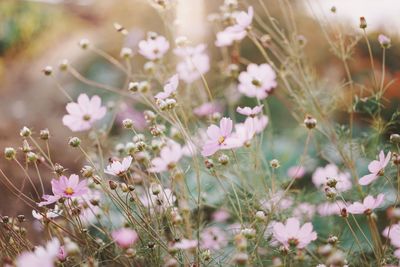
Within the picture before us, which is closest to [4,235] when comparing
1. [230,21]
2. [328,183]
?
[328,183]

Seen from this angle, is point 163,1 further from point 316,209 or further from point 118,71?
point 118,71

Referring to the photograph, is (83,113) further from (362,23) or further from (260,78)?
(362,23)

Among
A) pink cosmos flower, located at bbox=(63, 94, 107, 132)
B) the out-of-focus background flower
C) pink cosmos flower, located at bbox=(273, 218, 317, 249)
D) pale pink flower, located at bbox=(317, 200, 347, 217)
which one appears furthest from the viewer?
the out-of-focus background flower

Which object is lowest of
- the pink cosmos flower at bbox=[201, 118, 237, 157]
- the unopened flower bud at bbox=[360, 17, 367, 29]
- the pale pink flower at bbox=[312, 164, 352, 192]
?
the pale pink flower at bbox=[312, 164, 352, 192]

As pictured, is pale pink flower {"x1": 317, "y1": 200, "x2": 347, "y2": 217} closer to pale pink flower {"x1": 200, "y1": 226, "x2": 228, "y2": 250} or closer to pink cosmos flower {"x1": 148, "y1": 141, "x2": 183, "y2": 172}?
pale pink flower {"x1": 200, "y1": 226, "x2": 228, "y2": 250}

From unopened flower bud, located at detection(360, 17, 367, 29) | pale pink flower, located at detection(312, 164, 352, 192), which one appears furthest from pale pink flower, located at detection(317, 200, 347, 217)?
unopened flower bud, located at detection(360, 17, 367, 29)

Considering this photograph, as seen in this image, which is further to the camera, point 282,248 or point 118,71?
point 118,71
